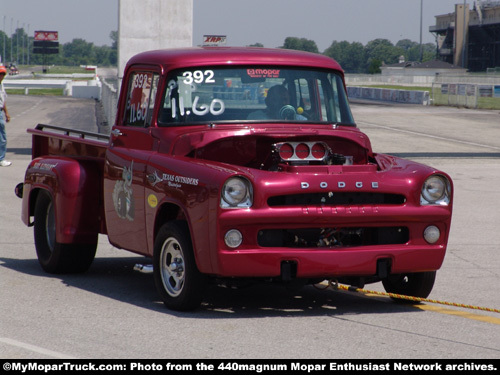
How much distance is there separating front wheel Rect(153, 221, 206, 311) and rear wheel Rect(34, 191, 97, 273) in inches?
62.8

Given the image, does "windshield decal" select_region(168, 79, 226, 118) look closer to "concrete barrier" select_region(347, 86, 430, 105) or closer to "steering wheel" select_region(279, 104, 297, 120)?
"steering wheel" select_region(279, 104, 297, 120)

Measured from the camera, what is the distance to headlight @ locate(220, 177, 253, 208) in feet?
20.8

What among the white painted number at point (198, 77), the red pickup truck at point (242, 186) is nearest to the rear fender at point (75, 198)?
the red pickup truck at point (242, 186)

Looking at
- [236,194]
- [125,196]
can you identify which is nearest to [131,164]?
[125,196]

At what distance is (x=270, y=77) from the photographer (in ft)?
25.1

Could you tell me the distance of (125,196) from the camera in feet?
24.9

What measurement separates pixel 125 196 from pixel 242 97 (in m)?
1.22

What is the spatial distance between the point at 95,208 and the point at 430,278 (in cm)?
299

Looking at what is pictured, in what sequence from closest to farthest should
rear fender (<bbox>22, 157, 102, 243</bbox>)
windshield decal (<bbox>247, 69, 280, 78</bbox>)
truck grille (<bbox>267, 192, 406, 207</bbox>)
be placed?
truck grille (<bbox>267, 192, 406, 207</bbox>) < windshield decal (<bbox>247, 69, 280, 78</bbox>) < rear fender (<bbox>22, 157, 102, 243</bbox>)

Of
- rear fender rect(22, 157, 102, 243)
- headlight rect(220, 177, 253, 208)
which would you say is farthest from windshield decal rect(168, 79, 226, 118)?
rear fender rect(22, 157, 102, 243)

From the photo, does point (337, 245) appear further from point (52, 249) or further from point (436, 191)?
point (52, 249)
